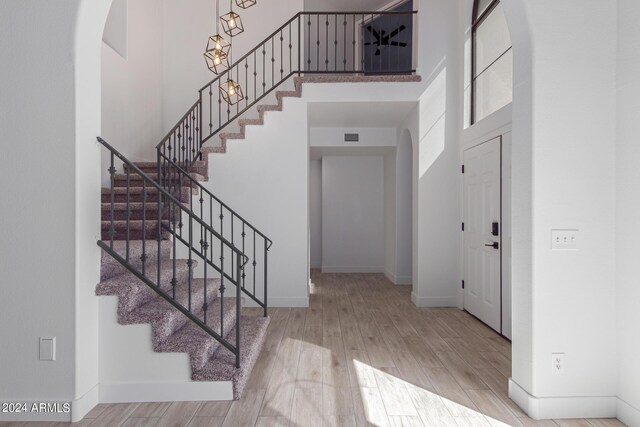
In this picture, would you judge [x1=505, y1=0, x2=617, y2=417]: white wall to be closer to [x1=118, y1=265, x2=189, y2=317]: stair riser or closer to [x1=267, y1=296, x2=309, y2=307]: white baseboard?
[x1=118, y1=265, x2=189, y2=317]: stair riser

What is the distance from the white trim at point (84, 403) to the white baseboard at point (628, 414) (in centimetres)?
334

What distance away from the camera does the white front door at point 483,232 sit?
14.0ft

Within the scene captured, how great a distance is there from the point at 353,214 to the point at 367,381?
5.67m

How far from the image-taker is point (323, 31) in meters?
9.08

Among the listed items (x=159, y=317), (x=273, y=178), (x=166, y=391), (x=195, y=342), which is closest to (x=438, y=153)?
(x=273, y=178)

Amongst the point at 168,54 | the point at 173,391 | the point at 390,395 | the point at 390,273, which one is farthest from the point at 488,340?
the point at 168,54

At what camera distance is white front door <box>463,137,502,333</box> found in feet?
14.0

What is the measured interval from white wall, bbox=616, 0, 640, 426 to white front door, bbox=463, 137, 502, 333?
1.74 m

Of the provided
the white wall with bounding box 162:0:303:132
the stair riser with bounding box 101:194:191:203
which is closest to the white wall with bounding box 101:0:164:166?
the white wall with bounding box 162:0:303:132

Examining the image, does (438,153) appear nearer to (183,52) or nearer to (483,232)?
(483,232)

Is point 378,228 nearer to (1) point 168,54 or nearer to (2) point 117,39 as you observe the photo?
(1) point 168,54

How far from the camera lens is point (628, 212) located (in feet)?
7.86

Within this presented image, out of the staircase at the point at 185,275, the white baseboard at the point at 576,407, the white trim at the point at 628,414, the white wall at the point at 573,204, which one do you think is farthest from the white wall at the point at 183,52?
the white trim at the point at 628,414

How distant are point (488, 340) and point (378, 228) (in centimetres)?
464
